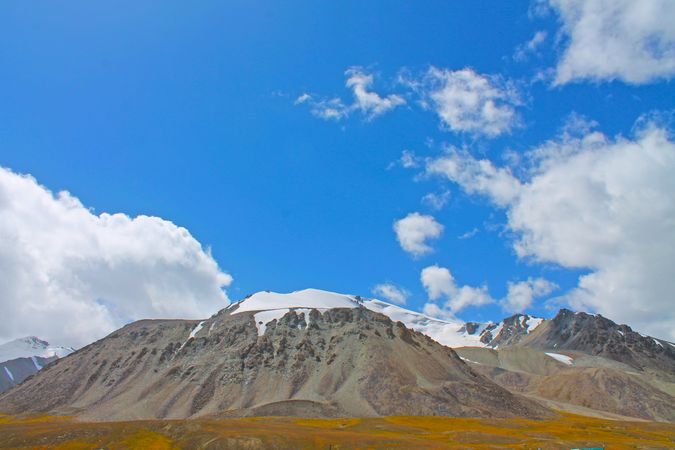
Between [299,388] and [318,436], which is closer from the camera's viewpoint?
[318,436]

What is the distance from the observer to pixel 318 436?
98375mm

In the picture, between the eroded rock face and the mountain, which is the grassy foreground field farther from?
the mountain

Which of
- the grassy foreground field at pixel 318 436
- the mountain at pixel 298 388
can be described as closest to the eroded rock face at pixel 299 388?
the mountain at pixel 298 388

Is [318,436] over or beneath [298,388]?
beneath

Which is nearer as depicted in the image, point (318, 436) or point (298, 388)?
point (318, 436)

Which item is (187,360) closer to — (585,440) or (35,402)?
(35,402)

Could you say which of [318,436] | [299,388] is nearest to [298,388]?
[299,388]

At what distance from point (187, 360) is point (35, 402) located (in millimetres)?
52511

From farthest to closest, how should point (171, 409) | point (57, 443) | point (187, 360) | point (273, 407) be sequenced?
point (187, 360) < point (171, 409) < point (273, 407) < point (57, 443)

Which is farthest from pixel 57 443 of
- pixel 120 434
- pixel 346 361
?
pixel 346 361

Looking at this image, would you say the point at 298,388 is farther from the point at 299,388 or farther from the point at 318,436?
the point at 318,436

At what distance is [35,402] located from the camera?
7589 inches

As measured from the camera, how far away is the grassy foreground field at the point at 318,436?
295 ft

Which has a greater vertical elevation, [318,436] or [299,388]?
[299,388]
